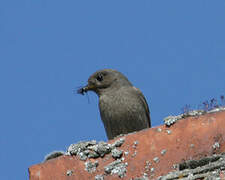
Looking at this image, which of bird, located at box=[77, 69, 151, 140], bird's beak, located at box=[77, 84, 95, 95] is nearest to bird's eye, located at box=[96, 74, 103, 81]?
bird, located at box=[77, 69, 151, 140]

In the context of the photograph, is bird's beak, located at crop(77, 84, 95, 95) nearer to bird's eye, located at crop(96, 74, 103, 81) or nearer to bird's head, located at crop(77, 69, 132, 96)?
bird's head, located at crop(77, 69, 132, 96)

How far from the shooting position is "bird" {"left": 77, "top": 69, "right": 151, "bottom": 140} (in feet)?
31.2

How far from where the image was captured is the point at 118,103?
954cm

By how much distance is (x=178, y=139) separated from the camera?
5.11m

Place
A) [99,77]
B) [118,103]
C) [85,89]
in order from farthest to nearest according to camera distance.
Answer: [99,77] → [85,89] → [118,103]

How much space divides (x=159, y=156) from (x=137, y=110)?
4.54m

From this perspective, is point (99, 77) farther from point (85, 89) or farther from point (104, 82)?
point (85, 89)

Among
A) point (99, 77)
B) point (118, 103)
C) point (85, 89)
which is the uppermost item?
point (99, 77)

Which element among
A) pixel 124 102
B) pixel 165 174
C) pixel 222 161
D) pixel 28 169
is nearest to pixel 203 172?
pixel 222 161

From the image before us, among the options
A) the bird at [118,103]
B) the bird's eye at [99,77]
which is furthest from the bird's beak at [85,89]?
the bird's eye at [99,77]

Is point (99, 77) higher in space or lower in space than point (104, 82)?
higher

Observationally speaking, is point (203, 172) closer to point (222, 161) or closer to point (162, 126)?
point (222, 161)

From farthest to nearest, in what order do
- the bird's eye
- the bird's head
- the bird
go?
the bird's eye → the bird's head → the bird

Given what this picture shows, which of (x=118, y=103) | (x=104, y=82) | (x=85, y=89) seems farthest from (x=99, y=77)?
(x=118, y=103)
